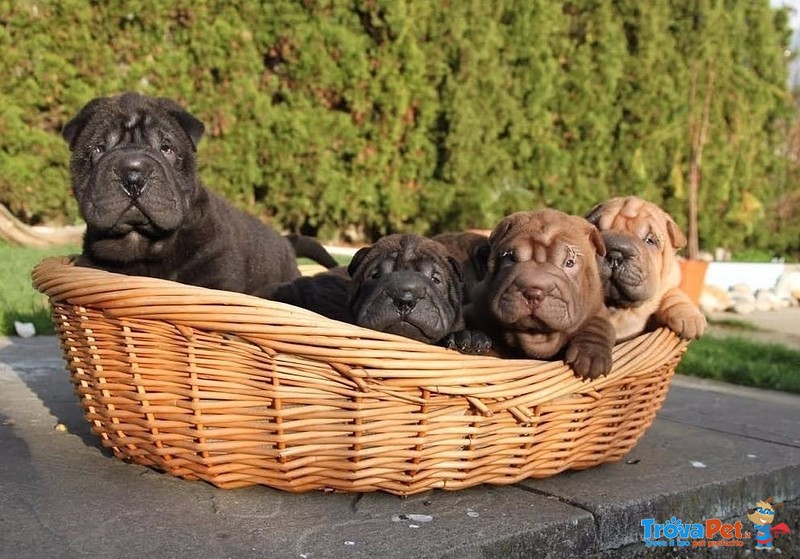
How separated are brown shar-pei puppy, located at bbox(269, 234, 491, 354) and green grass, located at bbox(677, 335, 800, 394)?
10.1 ft

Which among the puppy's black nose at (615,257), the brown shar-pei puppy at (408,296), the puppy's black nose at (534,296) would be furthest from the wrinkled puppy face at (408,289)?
the puppy's black nose at (615,257)


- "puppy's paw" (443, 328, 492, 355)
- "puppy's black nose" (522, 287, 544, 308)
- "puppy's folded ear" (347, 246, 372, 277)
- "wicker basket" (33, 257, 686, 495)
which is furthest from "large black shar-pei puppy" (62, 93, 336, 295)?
"puppy's black nose" (522, 287, 544, 308)

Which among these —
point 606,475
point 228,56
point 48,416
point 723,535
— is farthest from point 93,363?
point 228,56

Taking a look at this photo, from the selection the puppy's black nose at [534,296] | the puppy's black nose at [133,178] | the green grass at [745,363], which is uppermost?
the puppy's black nose at [133,178]

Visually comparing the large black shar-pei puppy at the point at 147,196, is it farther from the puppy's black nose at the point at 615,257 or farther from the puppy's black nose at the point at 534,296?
the puppy's black nose at the point at 615,257

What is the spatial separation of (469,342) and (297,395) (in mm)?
590

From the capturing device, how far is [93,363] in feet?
8.13

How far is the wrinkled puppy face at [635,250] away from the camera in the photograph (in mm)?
3168

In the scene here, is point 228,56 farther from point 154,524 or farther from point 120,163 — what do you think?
point 154,524

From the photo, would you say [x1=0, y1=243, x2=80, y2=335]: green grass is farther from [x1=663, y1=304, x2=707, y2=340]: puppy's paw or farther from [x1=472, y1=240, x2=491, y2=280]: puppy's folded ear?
[x1=663, y1=304, x2=707, y2=340]: puppy's paw

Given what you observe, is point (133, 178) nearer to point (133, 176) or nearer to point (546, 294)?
point (133, 176)

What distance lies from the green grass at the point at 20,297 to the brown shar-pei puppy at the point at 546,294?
11.7 ft

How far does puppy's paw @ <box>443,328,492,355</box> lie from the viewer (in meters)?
2.49

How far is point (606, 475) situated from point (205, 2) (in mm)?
7455
